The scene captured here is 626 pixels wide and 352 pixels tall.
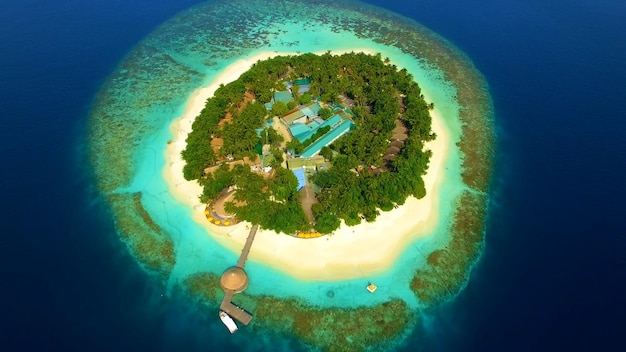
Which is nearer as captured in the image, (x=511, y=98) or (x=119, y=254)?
(x=119, y=254)

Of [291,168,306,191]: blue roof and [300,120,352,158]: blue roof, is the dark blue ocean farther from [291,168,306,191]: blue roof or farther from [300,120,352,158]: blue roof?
[300,120,352,158]: blue roof

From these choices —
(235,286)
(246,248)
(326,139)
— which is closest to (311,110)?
(326,139)

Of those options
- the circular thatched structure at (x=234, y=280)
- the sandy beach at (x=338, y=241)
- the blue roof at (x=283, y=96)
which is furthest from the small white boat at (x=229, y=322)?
the blue roof at (x=283, y=96)

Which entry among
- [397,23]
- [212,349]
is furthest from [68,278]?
[397,23]

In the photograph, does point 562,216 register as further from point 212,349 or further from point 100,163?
point 100,163

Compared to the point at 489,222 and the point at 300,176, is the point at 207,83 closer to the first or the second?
the point at 300,176

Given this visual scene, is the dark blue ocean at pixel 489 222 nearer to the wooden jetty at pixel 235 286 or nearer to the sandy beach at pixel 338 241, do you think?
the wooden jetty at pixel 235 286

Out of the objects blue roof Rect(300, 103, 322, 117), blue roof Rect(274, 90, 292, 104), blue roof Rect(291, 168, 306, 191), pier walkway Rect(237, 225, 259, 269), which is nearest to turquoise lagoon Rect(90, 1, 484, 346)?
pier walkway Rect(237, 225, 259, 269)
